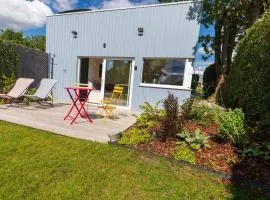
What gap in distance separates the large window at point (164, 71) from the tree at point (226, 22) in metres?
1.87

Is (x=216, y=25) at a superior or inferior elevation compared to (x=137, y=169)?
superior

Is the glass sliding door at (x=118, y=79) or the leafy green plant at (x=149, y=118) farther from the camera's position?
the glass sliding door at (x=118, y=79)

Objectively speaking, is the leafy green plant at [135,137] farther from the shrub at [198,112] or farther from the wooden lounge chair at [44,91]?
the wooden lounge chair at [44,91]

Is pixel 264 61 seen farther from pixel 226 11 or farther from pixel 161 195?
pixel 226 11

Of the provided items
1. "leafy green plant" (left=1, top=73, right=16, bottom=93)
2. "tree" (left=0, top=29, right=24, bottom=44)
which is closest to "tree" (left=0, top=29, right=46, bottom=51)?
A: "tree" (left=0, top=29, right=24, bottom=44)

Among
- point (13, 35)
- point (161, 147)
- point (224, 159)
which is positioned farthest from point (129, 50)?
point (13, 35)

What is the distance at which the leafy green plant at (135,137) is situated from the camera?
430cm

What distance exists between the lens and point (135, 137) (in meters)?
4.42

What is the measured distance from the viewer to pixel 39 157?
349cm

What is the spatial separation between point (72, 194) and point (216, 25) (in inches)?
414

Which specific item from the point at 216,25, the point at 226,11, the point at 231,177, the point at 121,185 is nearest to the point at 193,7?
the point at 226,11

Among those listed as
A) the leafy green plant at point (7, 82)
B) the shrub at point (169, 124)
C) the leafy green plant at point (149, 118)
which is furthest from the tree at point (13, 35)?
the shrub at point (169, 124)

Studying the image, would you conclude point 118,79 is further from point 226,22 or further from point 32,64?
point 226,22

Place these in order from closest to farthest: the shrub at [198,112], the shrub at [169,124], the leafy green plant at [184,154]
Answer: the leafy green plant at [184,154], the shrub at [169,124], the shrub at [198,112]
